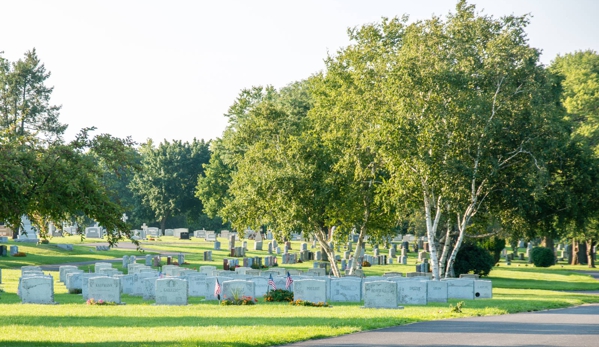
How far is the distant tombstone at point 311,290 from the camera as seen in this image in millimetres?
24531

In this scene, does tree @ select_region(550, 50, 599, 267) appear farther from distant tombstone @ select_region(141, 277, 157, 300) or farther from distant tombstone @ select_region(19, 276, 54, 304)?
distant tombstone @ select_region(19, 276, 54, 304)

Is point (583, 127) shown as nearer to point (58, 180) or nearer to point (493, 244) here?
point (493, 244)

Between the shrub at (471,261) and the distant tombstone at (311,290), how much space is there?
19.7 m

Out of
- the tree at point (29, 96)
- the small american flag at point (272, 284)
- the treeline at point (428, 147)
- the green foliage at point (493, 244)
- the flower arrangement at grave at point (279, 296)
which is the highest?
the tree at point (29, 96)

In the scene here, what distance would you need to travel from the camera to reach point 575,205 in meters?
37.5

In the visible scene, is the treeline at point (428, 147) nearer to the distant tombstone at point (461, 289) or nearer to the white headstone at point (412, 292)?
the distant tombstone at point (461, 289)

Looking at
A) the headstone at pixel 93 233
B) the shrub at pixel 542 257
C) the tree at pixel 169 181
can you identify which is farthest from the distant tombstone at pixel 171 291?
the tree at pixel 169 181

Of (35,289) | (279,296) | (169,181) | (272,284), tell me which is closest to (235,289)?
(279,296)

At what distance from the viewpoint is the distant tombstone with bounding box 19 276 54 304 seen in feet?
79.1

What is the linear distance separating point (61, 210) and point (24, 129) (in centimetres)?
6222

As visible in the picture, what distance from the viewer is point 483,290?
29.0 metres

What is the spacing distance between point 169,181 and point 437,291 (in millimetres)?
63287

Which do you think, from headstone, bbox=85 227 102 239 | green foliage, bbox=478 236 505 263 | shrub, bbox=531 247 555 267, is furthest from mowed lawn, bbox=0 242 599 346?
headstone, bbox=85 227 102 239

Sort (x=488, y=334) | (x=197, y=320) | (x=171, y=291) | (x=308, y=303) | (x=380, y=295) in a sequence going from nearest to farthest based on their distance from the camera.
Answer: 1. (x=488, y=334)
2. (x=197, y=320)
3. (x=380, y=295)
4. (x=171, y=291)
5. (x=308, y=303)
